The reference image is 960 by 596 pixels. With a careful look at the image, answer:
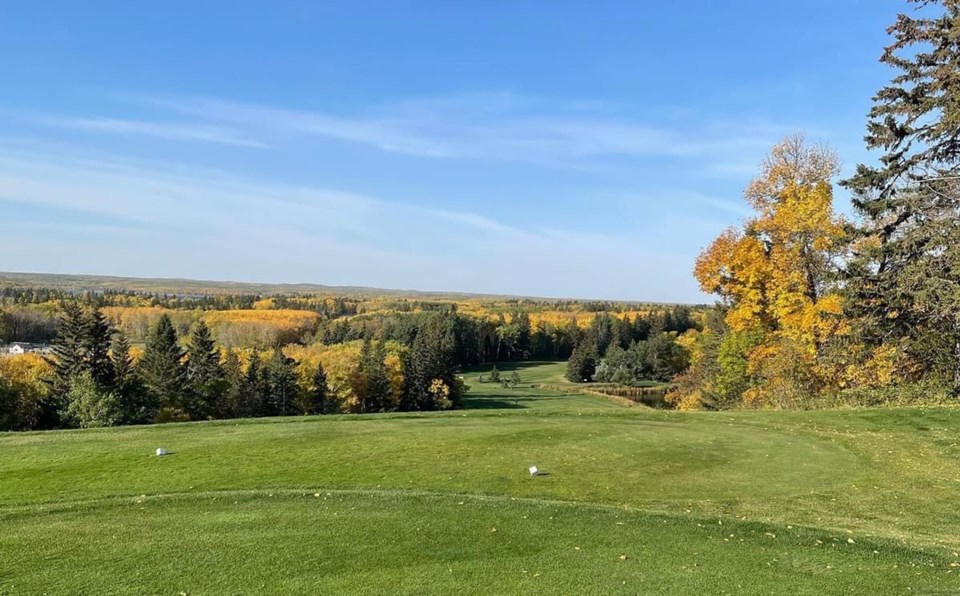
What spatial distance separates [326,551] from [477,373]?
11730 centimetres

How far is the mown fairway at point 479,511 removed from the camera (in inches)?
264

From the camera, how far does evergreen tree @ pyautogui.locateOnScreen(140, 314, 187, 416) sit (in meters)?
51.8

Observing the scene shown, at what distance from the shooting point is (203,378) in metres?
56.6

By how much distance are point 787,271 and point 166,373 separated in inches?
1910

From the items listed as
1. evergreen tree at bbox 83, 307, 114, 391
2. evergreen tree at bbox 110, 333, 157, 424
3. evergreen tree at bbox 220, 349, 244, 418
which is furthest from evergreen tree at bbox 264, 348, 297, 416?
evergreen tree at bbox 83, 307, 114, 391

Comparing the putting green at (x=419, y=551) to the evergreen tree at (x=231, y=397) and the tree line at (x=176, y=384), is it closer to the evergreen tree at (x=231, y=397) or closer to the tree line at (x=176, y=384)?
the tree line at (x=176, y=384)

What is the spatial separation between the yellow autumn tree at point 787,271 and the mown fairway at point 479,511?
11134 mm

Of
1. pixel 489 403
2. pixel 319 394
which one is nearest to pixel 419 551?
pixel 319 394

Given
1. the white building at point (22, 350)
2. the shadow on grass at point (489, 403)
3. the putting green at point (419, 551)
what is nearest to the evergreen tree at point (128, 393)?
the white building at point (22, 350)

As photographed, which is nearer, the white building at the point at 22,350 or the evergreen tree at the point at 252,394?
the evergreen tree at the point at 252,394

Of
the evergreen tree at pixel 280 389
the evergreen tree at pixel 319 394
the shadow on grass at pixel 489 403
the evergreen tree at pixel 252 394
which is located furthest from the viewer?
the shadow on grass at pixel 489 403

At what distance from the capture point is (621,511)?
914cm

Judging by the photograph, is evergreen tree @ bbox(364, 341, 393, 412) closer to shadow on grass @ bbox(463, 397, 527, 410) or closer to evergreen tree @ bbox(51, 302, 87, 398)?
shadow on grass @ bbox(463, 397, 527, 410)

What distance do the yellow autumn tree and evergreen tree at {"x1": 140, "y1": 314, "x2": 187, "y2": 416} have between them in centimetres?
4377
